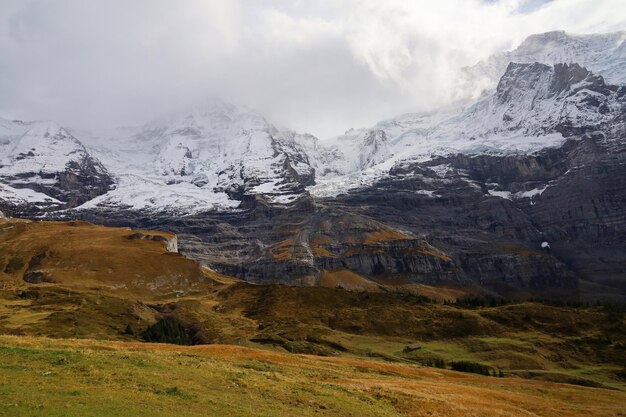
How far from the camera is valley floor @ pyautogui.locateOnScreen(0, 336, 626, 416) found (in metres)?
26.5

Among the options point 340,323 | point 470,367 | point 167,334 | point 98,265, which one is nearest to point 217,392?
point 470,367

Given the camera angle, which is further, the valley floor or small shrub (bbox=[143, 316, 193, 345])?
small shrub (bbox=[143, 316, 193, 345])

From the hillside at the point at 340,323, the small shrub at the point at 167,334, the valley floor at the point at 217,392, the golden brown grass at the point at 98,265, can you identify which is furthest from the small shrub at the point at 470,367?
the golden brown grass at the point at 98,265

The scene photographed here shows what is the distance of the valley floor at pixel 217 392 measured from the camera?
1045 inches

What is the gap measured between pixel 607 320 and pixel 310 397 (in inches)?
3721

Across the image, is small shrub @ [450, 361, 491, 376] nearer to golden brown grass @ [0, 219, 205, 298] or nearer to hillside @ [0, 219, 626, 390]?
hillside @ [0, 219, 626, 390]

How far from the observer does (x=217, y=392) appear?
32.6 m

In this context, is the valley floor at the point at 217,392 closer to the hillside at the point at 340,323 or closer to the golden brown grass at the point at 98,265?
the hillside at the point at 340,323

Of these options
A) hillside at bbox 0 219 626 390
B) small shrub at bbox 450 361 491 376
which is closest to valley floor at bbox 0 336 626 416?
small shrub at bbox 450 361 491 376

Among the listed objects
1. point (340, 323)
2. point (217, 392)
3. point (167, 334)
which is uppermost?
point (340, 323)

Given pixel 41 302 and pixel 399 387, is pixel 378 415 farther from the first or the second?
pixel 41 302

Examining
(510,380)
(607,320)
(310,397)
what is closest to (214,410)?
(310,397)

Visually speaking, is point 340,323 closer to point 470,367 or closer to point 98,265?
point 470,367

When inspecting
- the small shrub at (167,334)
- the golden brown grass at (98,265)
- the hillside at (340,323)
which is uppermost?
the golden brown grass at (98,265)
